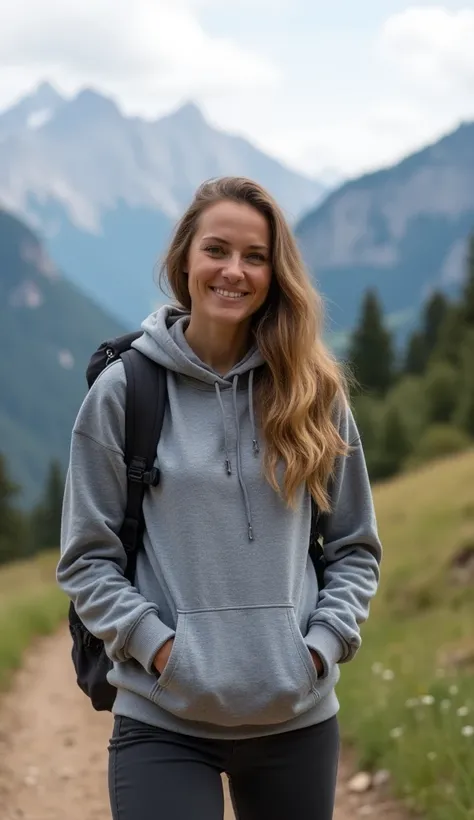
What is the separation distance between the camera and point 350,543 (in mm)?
3318

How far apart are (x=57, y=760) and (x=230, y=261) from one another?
18.8 ft

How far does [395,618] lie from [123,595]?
984 cm

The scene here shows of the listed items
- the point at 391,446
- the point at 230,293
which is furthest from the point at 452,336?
the point at 230,293

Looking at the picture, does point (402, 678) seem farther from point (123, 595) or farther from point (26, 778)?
point (123, 595)

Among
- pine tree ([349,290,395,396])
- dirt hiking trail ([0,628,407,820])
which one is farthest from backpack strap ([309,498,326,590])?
pine tree ([349,290,395,396])

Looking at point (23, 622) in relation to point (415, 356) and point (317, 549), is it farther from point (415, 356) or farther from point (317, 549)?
point (415, 356)

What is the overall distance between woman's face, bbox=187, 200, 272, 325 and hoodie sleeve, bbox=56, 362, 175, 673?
1.33 feet

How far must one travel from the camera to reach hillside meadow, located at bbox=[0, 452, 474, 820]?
18.6 ft

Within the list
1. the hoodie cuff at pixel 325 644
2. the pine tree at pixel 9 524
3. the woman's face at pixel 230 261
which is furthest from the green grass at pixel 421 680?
the pine tree at pixel 9 524

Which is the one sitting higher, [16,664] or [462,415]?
[16,664]

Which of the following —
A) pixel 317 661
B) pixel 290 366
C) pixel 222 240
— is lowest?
pixel 317 661

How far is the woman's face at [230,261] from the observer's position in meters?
3.20

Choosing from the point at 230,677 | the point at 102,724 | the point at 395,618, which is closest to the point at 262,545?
the point at 230,677

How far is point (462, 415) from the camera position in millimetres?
45750
